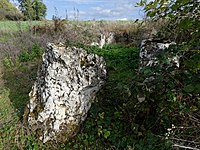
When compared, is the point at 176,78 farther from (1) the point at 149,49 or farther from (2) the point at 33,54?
(2) the point at 33,54

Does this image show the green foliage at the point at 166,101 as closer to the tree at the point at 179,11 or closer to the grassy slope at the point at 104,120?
the grassy slope at the point at 104,120

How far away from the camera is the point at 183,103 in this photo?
3979 millimetres

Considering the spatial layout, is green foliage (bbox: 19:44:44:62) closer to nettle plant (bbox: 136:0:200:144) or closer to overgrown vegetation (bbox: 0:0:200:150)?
overgrown vegetation (bbox: 0:0:200:150)

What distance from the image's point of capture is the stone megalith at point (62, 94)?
16.4 feet

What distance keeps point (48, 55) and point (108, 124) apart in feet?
5.69

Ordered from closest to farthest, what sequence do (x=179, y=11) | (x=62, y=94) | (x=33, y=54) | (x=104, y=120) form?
(x=179, y=11), (x=104, y=120), (x=62, y=94), (x=33, y=54)

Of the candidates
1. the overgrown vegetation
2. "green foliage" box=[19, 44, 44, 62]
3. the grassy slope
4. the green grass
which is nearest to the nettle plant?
the overgrown vegetation

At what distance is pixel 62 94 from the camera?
5.06 meters

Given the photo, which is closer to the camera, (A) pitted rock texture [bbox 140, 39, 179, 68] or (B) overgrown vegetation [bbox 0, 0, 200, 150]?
(B) overgrown vegetation [bbox 0, 0, 200, 150]

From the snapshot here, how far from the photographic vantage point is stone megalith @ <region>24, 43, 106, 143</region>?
500 centimetres

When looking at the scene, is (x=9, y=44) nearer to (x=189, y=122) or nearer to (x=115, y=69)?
(x=115, y=69)

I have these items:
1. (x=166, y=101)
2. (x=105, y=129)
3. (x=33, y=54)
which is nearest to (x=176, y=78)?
(x=166, y=101)

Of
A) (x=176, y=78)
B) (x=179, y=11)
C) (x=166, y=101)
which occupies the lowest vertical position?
(x=166, y=101)

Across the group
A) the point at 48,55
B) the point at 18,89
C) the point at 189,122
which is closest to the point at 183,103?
the point at 189,122
